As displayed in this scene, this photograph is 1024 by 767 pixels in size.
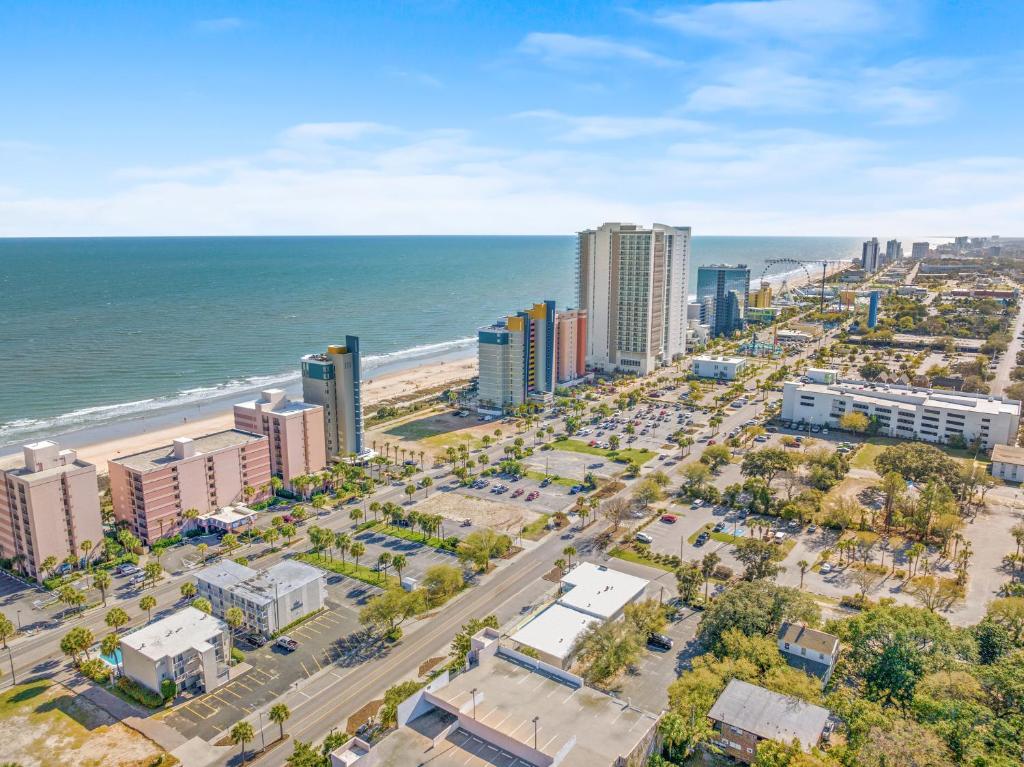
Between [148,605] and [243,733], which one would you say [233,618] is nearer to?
[148,605]

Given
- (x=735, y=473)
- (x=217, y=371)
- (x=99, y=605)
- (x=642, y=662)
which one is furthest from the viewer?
(x=217, y=371)

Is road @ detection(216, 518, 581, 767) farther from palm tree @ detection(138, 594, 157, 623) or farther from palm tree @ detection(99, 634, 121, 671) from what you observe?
palm tree @ detection(138, 594, 157, 623)

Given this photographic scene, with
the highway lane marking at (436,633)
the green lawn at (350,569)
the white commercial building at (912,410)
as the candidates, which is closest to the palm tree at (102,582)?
the green lawn at (350,569)

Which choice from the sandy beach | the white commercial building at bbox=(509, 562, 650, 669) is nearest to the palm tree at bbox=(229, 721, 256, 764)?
the white commercial building at bbox=(509, 562, 650, 669)

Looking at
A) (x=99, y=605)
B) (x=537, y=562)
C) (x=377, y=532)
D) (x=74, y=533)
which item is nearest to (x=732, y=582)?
(x=537, y=562)

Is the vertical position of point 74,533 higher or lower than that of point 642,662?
higher

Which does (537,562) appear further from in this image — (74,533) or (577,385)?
(577,385)

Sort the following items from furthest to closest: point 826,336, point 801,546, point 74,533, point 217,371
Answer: point 826,336, point 217,371, point 801,546, point 74,533

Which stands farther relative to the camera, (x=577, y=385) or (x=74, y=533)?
(x=577, y=385)
